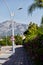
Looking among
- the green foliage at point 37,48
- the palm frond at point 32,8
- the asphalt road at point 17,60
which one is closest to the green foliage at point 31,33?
the asphalt road at point 17,60

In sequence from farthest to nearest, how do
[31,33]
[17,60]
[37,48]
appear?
[31,33] < [17,60] < [37,48]

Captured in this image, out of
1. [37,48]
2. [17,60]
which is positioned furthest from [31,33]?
[37,48]

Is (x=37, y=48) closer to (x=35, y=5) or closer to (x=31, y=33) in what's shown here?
(x=35, y=5)

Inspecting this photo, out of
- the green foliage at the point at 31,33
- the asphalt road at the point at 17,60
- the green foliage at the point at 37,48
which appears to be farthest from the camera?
the green foliage at the point at 31,33

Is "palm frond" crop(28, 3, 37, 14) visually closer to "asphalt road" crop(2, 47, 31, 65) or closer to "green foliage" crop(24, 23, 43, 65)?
"green foliage" crop(24, 23, 43, 65)

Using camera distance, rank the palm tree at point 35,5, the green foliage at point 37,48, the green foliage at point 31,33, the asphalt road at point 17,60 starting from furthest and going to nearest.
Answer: the green foliage at point 31,33
the asphalt road at point 17,60
the palm tree at point 35,5
the green foliage at point 37,48

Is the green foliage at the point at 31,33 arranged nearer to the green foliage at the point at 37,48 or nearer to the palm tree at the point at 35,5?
the green foliage at the point at 37,48

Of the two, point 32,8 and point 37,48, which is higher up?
point 32,8

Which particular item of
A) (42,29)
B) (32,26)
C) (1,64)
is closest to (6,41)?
(32,26)

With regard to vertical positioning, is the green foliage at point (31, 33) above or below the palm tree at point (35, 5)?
below

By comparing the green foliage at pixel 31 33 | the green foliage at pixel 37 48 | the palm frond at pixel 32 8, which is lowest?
the green foliage at pixel 31 33

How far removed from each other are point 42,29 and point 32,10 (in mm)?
3951

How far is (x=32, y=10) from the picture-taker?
67.5ft

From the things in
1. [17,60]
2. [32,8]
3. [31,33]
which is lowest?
[31,33]
